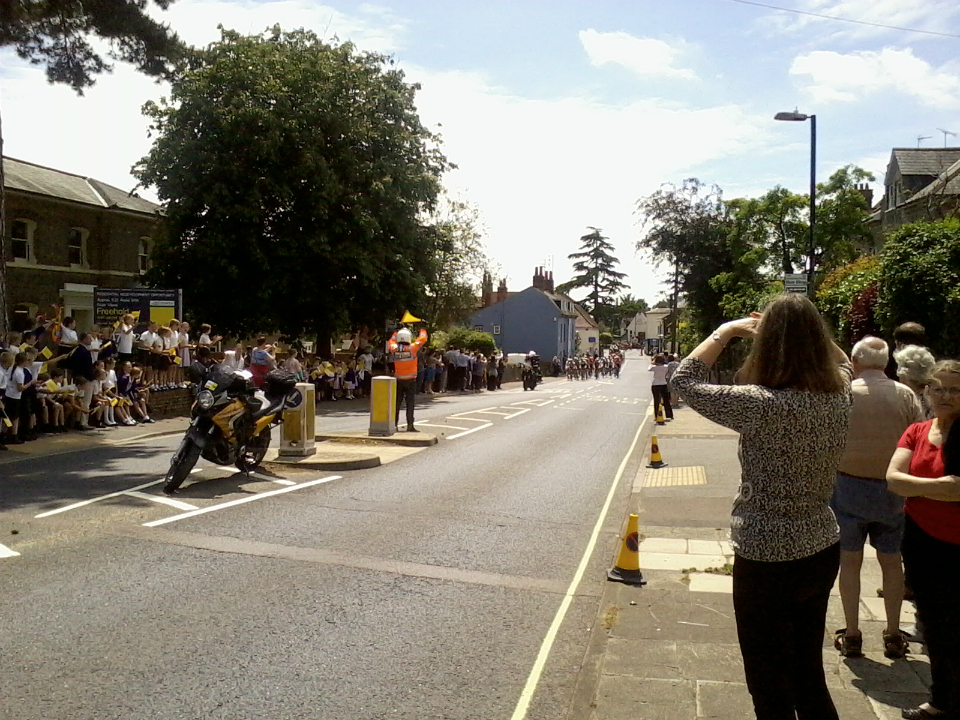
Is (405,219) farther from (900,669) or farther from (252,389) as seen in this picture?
(900,669)

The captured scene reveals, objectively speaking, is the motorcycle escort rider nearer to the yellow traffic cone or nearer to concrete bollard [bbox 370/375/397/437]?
concrete bollard [bbox 370/375/397/437]

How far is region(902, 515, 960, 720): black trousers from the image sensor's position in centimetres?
409

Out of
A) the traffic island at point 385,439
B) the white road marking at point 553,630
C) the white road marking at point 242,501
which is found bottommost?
the white road marking at point 553,630

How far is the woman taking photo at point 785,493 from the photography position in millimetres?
3271

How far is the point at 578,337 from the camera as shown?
10319 centimetres

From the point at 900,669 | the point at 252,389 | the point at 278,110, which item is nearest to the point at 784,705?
the point at 900,669

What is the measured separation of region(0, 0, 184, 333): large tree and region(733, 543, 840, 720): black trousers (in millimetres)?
18434

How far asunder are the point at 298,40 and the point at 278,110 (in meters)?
5.56

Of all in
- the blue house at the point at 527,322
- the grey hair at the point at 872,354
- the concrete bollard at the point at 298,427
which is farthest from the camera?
the blue house at the point at 527,322

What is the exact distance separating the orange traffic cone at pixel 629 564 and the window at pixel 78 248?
37.3m

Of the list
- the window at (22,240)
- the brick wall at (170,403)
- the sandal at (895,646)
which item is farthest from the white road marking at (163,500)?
the window at (22,240)

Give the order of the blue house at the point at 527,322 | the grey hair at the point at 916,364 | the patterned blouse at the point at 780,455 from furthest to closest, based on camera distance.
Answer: the blue house at the point at 527,322, the grey hair at the point at 916,364, the patterned blouse at the point at 780,455

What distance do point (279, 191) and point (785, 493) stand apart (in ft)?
95.4

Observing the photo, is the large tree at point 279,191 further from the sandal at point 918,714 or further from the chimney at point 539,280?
the chimney at point 539,280
